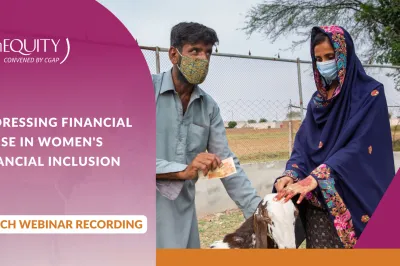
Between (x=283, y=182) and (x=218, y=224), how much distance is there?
3.62 metres

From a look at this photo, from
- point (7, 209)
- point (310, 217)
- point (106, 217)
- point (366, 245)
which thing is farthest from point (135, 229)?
point (366, 245)

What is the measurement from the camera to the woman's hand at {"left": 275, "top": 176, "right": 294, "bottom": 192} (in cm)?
257

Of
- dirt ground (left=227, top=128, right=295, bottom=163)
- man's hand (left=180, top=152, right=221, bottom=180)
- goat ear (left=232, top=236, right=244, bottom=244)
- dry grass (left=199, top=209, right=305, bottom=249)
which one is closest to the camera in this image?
man's hand (left=180, top=152, right=221, bottom=180)

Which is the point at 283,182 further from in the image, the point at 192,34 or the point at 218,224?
the point at 218,224

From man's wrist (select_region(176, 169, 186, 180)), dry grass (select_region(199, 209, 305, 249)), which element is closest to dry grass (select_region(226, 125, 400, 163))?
dry grass (select_region(199, 209, 305, 249))

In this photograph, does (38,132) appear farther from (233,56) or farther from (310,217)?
(233,56)

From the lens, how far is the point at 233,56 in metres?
6.43

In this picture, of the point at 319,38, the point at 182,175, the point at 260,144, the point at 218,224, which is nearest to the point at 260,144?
the point at 260,144

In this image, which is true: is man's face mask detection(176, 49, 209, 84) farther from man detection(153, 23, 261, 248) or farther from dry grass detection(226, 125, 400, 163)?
dry grass detection(226, 125, 400, 163)

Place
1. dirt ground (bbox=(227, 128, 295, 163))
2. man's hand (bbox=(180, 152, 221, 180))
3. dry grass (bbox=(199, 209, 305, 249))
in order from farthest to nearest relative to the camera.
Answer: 1. dirt ground (bbox=(227, 128, 295, 163))
2. dry grass (bbox=(199, 209, 305, 249))
3. man's hand (bbox=(180, 152, 221, 180))

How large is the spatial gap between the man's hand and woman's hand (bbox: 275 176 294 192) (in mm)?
334

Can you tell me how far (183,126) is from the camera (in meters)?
2.64

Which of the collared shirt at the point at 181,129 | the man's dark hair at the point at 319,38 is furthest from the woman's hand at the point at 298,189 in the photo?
the man's dark hair at the point at 319,38

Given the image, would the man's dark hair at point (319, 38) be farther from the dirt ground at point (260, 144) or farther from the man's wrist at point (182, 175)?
the dirt ground at point (260, 144)
